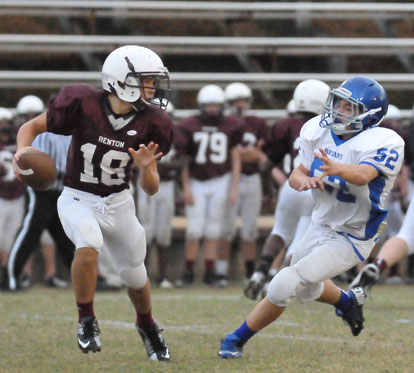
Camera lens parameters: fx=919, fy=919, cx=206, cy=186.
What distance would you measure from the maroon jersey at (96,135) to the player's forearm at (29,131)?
0.12 ft

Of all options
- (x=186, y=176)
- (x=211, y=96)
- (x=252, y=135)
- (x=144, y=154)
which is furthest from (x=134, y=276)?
(x=252, y=135)

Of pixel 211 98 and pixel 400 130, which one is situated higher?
pixel 211 98

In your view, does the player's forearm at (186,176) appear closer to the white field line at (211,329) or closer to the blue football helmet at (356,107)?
the white field line at (211,329)

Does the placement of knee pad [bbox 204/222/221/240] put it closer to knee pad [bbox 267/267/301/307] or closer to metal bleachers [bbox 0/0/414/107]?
metal bleachers [bbox 0/0/414/107]

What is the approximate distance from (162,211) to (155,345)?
3850 mm

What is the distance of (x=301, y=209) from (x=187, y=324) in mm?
1176

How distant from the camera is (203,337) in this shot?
15.8 feet

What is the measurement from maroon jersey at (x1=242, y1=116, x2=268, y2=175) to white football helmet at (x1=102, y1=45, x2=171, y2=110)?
4030 mm

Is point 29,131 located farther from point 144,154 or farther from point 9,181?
point 9,181

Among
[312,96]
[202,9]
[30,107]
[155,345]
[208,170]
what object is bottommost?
[155,345]

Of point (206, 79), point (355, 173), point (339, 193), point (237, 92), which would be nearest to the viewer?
point (355, 173)

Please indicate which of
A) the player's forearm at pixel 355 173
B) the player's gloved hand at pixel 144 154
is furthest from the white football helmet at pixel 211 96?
the player's forearm at pixel 355 173

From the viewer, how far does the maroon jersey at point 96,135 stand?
4.12 metres

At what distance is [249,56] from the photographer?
36.8 ft
